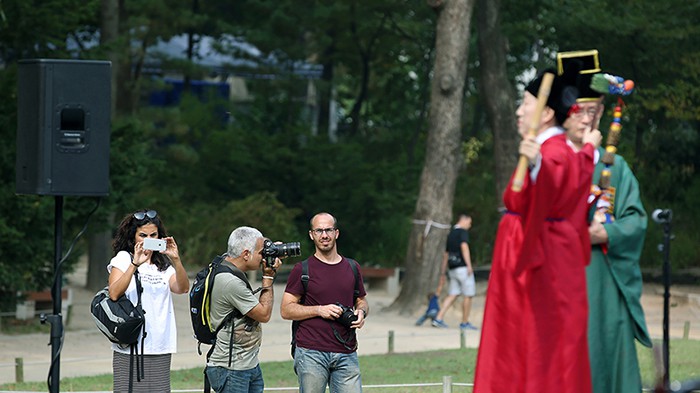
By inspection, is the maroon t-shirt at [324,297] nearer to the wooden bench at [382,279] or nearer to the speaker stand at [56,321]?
the speaker stand at [56,321]

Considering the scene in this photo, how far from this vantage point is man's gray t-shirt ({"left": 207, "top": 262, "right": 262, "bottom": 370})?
7926mm

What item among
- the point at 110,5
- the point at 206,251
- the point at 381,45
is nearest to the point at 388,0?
the point at 381,45

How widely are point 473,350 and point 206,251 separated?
43.6 ft

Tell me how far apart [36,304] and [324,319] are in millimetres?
11941

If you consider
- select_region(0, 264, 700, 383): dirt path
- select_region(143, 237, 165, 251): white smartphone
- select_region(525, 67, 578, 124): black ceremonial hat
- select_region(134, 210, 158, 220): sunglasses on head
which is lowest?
select_region(0, 264, 700, 383): dirt path

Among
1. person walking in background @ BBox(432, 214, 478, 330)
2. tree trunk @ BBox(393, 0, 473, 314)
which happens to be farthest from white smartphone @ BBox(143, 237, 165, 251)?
tree trunk @ BBox(393, 0, 473, 314)

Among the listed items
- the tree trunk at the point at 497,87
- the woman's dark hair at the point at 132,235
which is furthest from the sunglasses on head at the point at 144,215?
the tree trunk at the point at 497,87

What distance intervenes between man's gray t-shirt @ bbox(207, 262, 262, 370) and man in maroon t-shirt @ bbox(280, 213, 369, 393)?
261mm

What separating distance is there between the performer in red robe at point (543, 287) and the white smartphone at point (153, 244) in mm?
2462

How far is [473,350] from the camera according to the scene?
15594 mm

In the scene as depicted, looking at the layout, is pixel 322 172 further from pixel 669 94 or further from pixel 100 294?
pixel 100 294

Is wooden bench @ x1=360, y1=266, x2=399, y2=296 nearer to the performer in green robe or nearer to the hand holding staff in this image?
the performer in green robe

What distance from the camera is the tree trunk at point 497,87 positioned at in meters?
23.9

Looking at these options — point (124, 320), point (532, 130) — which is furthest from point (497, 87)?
point (532, 130)
